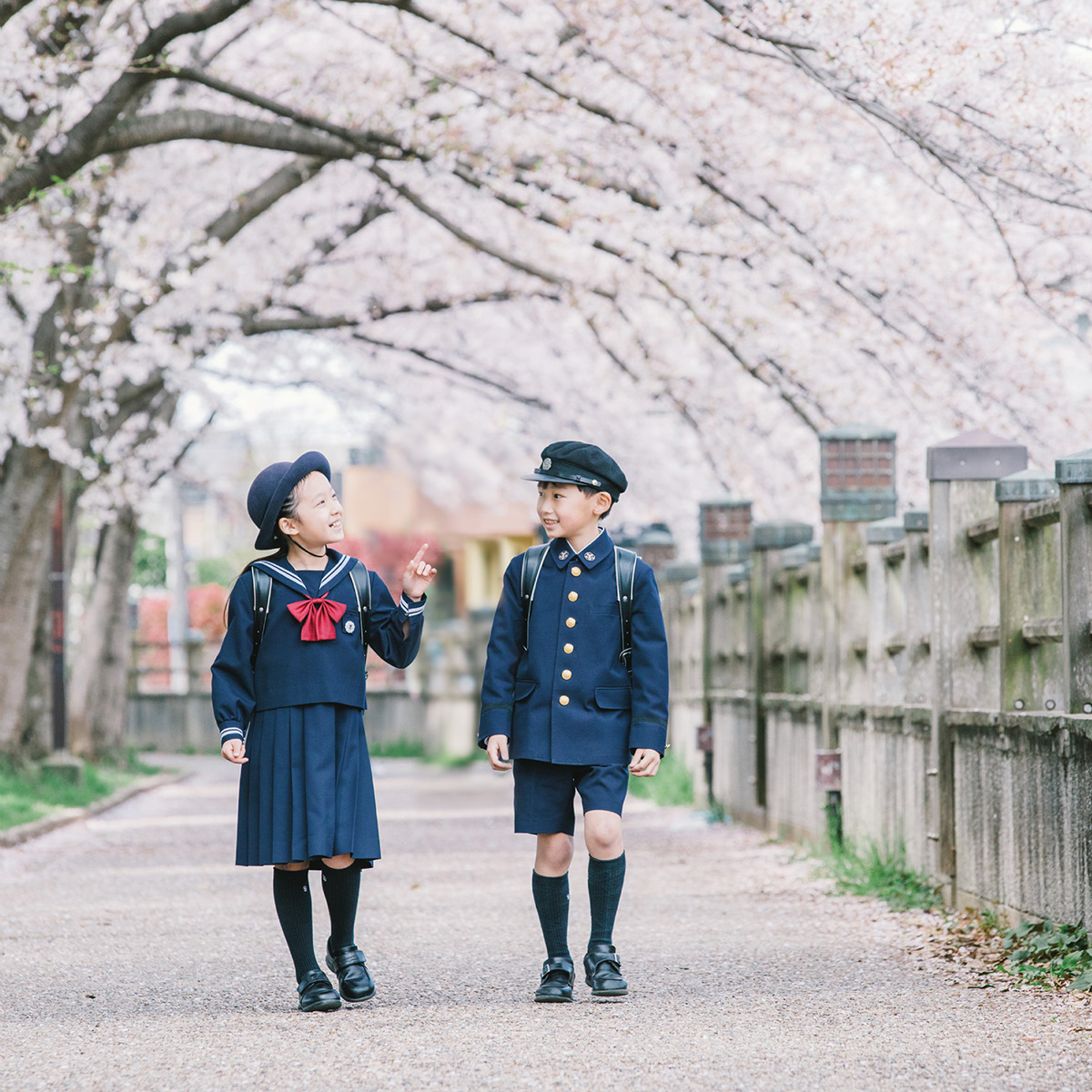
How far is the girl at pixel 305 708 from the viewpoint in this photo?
500cm

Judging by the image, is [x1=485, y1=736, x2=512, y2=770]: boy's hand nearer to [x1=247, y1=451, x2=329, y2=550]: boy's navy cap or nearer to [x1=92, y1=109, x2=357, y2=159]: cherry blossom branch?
[x1=247, y1=451, x2=329, y2=550]: boy's navy cap

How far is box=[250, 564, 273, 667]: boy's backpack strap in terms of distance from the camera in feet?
16.9

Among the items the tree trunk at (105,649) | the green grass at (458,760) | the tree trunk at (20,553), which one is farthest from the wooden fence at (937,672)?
the green grass at (458,760)

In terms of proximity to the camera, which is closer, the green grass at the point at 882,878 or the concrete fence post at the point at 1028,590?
the concrete fence post at the point at 1028,590

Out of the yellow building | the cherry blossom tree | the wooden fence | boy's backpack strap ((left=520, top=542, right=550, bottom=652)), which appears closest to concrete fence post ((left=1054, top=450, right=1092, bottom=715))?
the wooden fence

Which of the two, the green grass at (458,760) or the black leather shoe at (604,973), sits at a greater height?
the black leather shoe at (604,973)

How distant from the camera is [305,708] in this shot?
509 cm

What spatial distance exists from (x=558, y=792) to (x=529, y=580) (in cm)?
65

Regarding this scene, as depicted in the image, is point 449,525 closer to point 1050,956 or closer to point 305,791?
point 1050,956

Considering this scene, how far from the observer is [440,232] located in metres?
18.2

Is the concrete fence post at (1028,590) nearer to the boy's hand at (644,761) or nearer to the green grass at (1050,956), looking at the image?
the green grass at (1050,956)

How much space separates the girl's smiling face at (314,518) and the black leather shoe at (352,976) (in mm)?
1199

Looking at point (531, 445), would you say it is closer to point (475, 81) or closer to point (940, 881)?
point (475, 81)

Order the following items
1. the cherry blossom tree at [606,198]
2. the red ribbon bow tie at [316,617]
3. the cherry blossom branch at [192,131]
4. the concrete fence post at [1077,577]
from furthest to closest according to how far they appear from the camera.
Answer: the cherry blossom branch at [192,131] → the cherry blossom tree at [606,198] → the concrete fence post at [1077,577] → the red ribbon bow tie at [316,617]
